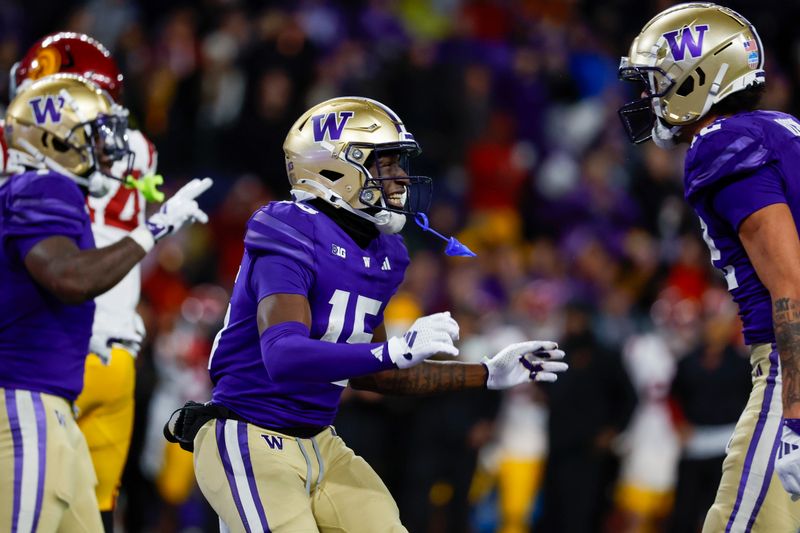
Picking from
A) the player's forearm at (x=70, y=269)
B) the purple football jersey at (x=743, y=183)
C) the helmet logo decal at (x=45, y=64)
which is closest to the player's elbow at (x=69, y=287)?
the player's forearm at (x=70, y=269)

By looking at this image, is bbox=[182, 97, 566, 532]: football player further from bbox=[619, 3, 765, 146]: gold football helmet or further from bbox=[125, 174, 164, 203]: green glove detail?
A: bbox=[125, 174, 164, 203]: green glove detail

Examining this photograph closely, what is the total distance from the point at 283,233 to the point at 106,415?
1749 mm

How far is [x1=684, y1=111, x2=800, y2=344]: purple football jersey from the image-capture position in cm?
373

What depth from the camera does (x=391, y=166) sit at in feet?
14.2

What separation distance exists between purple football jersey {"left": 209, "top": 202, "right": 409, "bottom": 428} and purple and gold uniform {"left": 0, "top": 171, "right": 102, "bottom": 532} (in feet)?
2.12

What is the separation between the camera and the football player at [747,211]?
143 inches

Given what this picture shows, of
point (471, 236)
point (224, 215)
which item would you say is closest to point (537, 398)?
point (471, 236)

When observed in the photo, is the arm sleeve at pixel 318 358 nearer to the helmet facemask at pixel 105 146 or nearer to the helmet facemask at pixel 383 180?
the helmet facemask at pixel 383 180

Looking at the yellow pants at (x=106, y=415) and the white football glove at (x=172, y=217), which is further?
the yellow pants at (x=106, y=415)

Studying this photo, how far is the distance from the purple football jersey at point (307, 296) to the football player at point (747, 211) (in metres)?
1.07

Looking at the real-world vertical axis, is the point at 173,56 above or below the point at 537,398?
above

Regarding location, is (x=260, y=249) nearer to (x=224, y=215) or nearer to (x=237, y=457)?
(x=237, y=457)

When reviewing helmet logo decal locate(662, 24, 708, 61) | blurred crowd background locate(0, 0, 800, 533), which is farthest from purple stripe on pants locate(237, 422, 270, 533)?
blurred crowd background locate(0, 0, 800, 533)

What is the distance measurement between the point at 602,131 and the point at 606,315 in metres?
2.38
